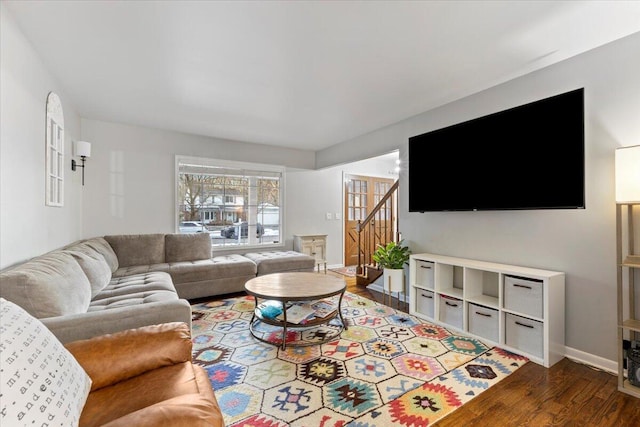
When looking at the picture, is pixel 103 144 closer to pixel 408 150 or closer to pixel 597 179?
pixel 408 150

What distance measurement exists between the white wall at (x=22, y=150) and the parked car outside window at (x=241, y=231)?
2.30 m

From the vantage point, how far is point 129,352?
1.27m

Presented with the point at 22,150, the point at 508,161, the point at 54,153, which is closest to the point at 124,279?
the point at 54,153

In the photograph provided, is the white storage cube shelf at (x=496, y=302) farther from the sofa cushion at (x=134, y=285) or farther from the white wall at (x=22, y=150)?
the white wall at (x=22, y=150)

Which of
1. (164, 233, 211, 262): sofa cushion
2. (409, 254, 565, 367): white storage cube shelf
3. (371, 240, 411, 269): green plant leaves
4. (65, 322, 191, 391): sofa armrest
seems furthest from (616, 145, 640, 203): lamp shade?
(164, 233, 211, 262): sofa cushion

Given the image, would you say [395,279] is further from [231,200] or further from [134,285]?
[231,200]

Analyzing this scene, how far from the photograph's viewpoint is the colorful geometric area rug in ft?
5.34

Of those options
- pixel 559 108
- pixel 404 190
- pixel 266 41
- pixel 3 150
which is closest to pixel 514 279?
pixel 559 108

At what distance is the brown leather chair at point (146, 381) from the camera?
0.91m

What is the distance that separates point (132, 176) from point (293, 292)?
3213 millimetres

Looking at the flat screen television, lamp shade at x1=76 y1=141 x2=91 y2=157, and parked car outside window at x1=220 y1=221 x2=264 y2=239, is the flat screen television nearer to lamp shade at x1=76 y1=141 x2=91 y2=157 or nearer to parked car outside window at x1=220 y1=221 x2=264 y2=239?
parked car outside window at x1=220 y1=221 x2=264 y2=239

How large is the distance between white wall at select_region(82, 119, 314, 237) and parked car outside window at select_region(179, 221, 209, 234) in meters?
0.14

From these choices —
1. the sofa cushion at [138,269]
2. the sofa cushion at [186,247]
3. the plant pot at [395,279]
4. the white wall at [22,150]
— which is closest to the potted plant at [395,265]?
the plant pot at [395,279]

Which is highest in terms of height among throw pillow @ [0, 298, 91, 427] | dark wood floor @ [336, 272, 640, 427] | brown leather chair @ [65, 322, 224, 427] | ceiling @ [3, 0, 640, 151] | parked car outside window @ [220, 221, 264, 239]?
ceiling @ [3, 0, 640, 151]
